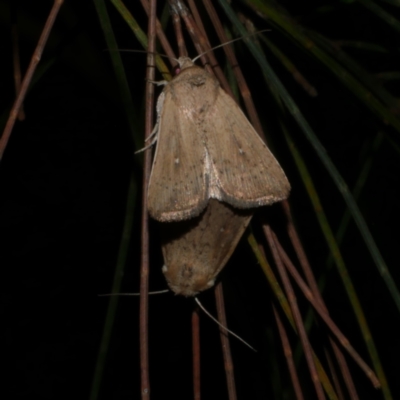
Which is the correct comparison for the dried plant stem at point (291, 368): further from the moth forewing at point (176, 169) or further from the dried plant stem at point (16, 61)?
the dried plant stem at point (16, 61)

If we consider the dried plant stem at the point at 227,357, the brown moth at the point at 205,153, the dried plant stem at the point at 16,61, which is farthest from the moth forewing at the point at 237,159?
the dried plant stem at the point at 16,61

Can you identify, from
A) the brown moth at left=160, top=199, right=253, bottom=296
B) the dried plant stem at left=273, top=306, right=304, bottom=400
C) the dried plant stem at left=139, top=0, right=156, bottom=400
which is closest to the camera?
the dried plant stem at left=139, top=0, right=156, bottom=400

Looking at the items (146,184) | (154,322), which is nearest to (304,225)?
(154,322)

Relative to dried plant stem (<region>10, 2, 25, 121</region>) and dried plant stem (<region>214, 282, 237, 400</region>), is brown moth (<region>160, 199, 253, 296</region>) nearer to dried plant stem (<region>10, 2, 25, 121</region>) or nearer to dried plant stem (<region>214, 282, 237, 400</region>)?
dried plant stem (<region>214, 282, 237, 400</region>)

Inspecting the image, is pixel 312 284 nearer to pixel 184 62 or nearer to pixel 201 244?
pixel 201 244

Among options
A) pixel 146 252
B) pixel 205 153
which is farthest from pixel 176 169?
pixel 146 252

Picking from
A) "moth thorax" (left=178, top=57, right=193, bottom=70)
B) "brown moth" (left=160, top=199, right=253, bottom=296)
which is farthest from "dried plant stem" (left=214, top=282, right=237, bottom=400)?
"moth thorax" (left=178, top=57, right=193, bottom=70)
